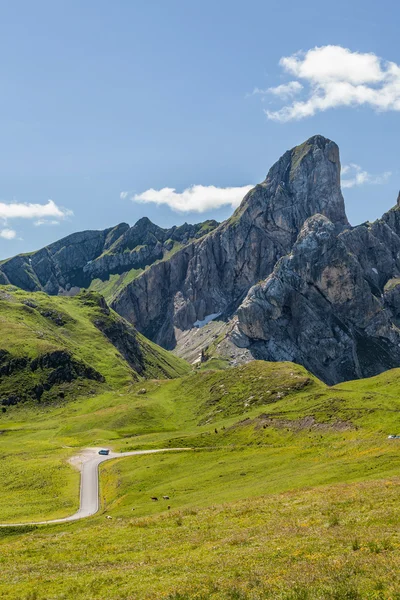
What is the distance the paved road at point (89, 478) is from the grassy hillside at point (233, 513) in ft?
5.37

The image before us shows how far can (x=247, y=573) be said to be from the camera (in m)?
25.5

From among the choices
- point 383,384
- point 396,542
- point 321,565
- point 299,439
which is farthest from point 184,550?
point 383,384

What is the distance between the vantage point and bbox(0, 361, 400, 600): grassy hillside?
976 inches

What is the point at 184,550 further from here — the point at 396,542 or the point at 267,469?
the point at 267,469

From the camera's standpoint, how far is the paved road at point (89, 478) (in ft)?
214

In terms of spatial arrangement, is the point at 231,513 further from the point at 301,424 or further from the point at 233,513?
the point at 301,424

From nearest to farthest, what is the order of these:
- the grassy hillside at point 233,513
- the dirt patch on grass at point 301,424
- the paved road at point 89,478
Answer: the grassy hillside at point 233,513
the paved road at point 89,478
the dirt patch on grass at point 301,424

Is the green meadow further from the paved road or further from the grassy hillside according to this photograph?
the paved road

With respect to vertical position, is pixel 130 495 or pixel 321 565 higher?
pixel 321 565

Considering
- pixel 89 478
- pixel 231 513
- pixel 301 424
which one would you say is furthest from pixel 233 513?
pixel 301 424

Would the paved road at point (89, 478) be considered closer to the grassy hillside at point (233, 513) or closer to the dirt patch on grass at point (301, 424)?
the grassy hillside at point (233, 513)

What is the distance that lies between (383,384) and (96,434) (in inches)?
3385

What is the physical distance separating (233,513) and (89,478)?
52740 millimetres

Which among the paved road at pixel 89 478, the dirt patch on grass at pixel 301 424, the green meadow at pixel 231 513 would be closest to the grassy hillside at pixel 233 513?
the green meadow at pixel 231 513
